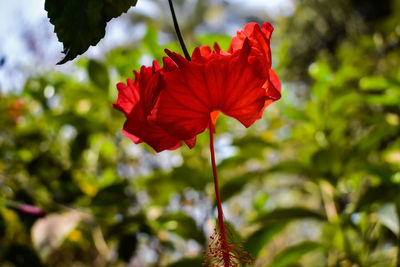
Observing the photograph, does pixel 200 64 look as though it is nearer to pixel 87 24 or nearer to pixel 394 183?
pixel 87 24

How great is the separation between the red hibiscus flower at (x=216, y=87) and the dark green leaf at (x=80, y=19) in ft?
0.28

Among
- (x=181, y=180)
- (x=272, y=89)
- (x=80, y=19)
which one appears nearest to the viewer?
(x=80, y=19)

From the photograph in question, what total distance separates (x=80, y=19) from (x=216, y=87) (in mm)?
168

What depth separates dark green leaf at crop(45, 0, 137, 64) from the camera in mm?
354

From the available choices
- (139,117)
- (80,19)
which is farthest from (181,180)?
(80,19)

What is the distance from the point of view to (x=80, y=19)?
36cm

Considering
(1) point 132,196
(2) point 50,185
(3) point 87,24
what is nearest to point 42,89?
(2) point 50,185

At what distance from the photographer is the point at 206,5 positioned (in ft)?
38.5

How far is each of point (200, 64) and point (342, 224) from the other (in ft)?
2.55

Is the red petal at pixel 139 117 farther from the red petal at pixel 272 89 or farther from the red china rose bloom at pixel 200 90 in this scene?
the red petal at pixel 272 89

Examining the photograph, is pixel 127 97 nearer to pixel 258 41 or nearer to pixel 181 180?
pixel 258 41

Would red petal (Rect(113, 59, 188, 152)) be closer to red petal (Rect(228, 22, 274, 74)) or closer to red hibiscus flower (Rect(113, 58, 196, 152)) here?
red hibiscus flower (Rect(113, 58, 196, 152))

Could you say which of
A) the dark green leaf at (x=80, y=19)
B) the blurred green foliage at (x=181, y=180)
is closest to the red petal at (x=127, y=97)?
the dark green leaf at (x=80, y=19)

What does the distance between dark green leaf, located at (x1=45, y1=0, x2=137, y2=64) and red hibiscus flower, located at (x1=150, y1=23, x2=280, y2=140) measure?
8 centimetres
